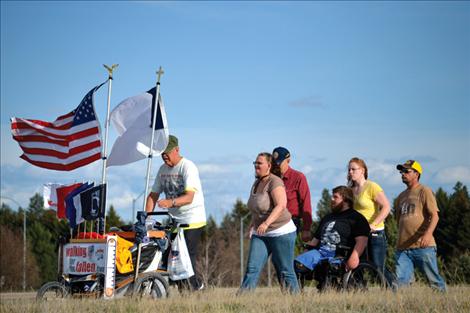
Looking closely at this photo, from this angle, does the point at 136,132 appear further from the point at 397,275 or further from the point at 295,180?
the point at 397,275

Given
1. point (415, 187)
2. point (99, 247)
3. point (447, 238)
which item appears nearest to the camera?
point (99, 247)

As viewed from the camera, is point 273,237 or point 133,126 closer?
point 273,237

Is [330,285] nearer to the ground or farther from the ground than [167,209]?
nearer to the ground

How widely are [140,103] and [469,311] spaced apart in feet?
20.4

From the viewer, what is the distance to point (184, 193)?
38.5 ft

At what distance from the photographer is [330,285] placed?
11.6 meters

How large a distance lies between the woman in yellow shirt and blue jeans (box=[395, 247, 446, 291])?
249 mm

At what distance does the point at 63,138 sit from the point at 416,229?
580 centimetres

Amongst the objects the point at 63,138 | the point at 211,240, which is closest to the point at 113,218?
the point at 211,240

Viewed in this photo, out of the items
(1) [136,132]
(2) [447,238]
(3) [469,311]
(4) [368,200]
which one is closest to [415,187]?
(4) [368,200]

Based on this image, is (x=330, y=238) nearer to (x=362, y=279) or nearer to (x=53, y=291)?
(x=362, y=279)

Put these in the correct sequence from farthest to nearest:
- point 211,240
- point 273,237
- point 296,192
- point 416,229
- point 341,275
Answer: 1. point 211,240
2. point 296,192
3. point 416,229
4. point 341,275
5. point 273,237

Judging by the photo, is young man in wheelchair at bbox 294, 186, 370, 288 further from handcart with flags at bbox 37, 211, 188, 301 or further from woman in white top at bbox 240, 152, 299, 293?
handcart with flags at bbox 37, 211, 188, 301

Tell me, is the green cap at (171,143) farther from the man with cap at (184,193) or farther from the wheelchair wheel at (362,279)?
the wheelchair wheel at (362,279)
